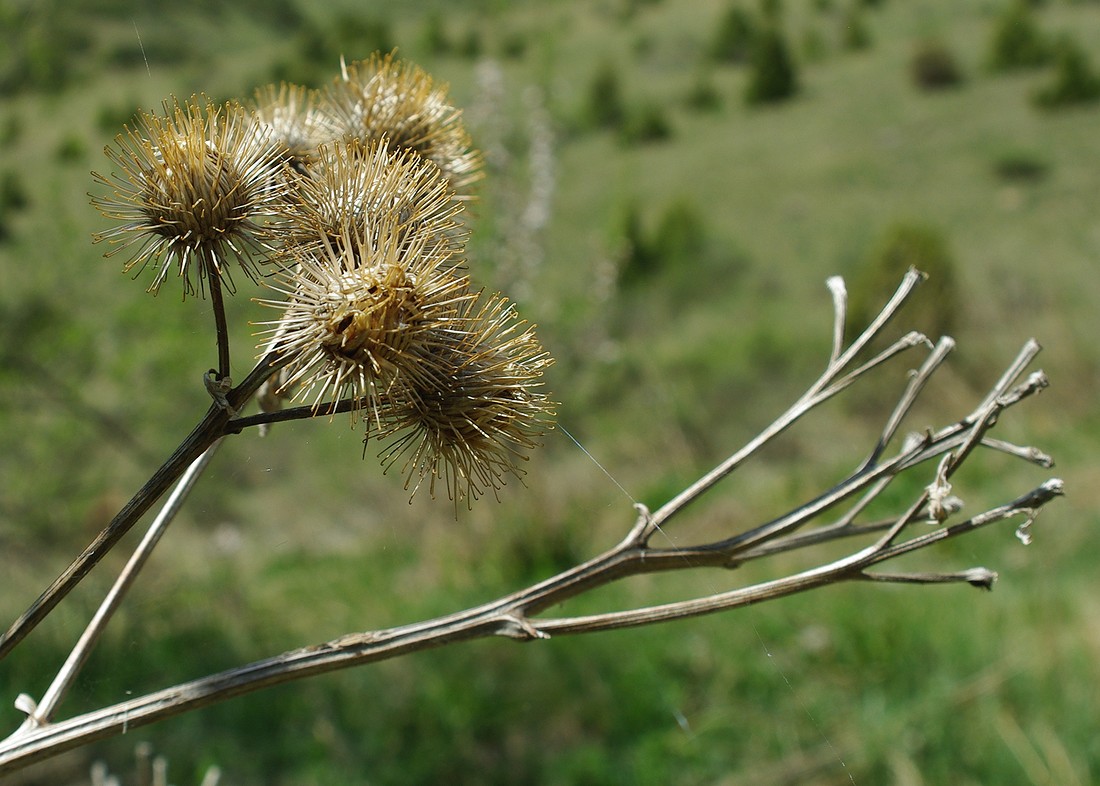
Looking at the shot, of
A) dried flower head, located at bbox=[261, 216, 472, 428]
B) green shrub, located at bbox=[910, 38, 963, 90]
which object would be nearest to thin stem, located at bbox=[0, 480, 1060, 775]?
dried flower head, located at bbox=[261, 216, 472, 428]

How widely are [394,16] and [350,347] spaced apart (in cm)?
823

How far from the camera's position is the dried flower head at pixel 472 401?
65 centimetres

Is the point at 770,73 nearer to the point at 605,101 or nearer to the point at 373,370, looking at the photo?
the point at 605,101

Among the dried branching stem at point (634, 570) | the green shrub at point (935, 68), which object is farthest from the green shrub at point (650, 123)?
the dried branching stem at point (634, 570)

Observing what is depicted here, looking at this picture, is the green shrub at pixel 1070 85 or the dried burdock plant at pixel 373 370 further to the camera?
the green shrub at pixel 1070 85

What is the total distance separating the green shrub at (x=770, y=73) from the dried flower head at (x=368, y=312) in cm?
1291

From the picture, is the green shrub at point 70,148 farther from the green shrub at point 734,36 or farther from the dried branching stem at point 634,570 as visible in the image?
the green shrub at point 734,36

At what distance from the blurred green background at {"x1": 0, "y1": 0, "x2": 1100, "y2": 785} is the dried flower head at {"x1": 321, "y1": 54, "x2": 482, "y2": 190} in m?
0.24

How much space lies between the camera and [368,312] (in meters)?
0.62

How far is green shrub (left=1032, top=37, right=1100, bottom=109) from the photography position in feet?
37.1

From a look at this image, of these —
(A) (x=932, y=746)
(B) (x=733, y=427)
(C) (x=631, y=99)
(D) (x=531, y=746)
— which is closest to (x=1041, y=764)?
(A) (x=932, y=746)

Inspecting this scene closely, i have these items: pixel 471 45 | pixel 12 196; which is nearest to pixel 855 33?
pixel 471 45

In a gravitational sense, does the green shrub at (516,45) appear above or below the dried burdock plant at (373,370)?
above

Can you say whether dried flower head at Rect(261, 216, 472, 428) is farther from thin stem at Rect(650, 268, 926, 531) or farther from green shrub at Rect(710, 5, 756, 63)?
green shrub at Rect(710, 5, 756, 63)
